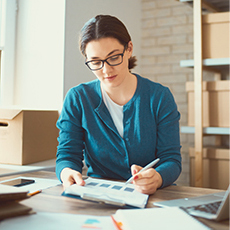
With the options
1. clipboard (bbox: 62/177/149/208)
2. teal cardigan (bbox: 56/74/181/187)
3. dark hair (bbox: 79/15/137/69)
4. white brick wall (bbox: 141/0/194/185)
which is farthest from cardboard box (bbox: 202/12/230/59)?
clipboard (bbox: 62/177/149/208)

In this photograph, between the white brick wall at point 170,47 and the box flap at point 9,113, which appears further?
the white brick wall at point 170,47

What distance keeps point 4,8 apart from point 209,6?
1447 mm

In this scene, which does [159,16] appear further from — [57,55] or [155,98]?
[155,98]

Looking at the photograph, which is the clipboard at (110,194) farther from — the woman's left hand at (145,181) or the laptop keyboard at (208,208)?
the laptop keyboard at (208,208)

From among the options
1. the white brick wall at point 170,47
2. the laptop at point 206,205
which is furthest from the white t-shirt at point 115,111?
the white brick wall at point 170,47

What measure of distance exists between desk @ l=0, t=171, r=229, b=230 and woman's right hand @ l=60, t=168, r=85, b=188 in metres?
0.03

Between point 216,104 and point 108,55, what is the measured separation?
3.54 feet

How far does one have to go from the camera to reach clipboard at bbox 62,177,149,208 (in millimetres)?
751

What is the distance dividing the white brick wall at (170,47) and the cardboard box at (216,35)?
0.54m

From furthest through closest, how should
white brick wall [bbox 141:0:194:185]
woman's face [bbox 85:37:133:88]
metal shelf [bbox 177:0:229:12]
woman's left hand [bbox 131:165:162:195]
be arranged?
white brick wall [bbox 141:0:194:185] → metal shelf [bbox 177:0:229:12] → woman's face [bbox 85:37:133:88] → woman's left hand [bbox 131:165:162:195]

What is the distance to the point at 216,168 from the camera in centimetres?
191

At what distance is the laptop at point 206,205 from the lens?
0.64 m

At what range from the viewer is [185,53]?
8.12 ft

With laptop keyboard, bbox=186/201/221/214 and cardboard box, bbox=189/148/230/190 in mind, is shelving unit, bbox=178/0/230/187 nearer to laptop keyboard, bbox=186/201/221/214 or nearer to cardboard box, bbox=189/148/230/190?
cardboard box, bbox=189/148/230/190
